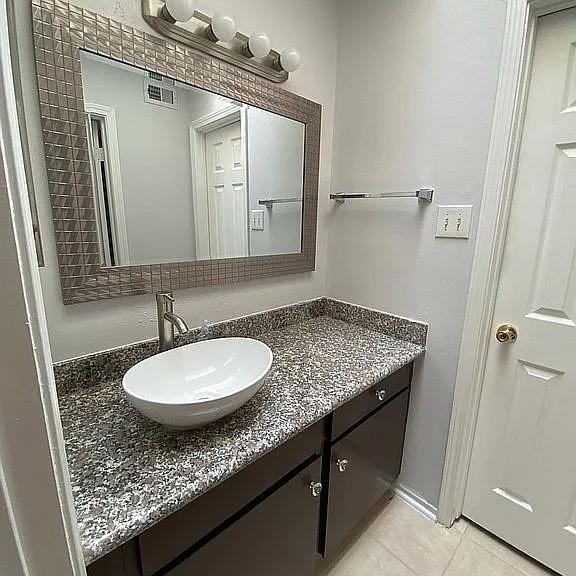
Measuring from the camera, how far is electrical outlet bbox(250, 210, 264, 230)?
132 centimetres

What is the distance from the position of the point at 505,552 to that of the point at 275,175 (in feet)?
5.98

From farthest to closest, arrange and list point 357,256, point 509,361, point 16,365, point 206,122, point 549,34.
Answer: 1. point 357,256
2. point 509,361
3. point 206,122
4. point 549,34
5. point 16,365

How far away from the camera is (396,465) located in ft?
4.72

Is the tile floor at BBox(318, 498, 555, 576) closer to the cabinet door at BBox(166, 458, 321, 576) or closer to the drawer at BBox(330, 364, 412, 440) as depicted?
the cabinet door at BBox(166, 458, 321, 576)

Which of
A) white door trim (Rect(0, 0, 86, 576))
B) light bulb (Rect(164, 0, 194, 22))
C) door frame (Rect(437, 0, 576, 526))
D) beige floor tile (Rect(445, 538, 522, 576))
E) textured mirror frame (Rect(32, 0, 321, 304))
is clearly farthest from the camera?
beige floor tile (Rect(445, 538, 522, 576))

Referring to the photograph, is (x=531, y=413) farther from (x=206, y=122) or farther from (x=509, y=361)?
(x=206, y=122)

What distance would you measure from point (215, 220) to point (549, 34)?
1.22 meters

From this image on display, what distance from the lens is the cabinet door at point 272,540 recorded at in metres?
0.73

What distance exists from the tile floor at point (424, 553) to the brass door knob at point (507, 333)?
2.90ft

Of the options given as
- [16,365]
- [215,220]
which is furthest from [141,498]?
[215,220]

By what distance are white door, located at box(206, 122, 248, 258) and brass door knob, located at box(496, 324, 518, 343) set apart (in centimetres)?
102

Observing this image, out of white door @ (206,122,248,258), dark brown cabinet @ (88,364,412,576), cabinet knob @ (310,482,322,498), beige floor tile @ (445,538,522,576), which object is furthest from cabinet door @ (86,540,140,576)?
beige floor tile @ (445,538,522,576)

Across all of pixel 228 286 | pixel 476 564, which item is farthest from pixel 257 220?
pixel 476 564

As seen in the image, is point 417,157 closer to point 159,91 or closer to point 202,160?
point 202,160
